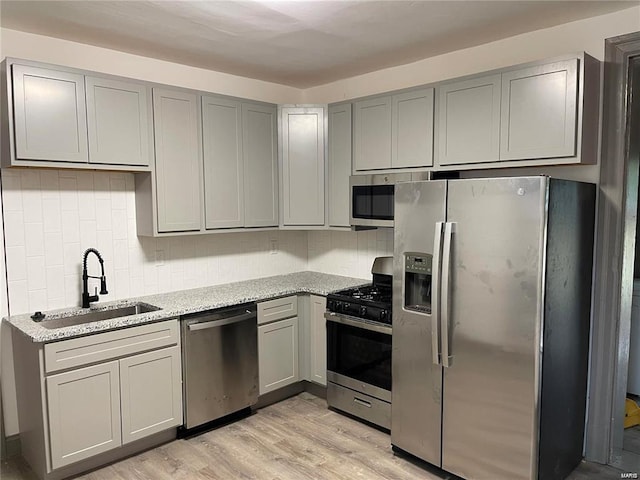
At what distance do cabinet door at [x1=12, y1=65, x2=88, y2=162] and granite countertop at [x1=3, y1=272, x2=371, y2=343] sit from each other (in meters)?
1.01

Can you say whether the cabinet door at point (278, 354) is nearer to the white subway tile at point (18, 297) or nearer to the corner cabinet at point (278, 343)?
the corner cabinet at point (278, 343)

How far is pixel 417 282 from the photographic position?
2.78 meters

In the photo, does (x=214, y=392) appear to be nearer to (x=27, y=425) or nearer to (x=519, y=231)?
(x=27, y=425)

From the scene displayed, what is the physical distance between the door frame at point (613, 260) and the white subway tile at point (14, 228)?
363 centimetres

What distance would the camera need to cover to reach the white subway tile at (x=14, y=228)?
286cm

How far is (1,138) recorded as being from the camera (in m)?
2.68

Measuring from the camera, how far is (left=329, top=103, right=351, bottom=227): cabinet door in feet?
12.3

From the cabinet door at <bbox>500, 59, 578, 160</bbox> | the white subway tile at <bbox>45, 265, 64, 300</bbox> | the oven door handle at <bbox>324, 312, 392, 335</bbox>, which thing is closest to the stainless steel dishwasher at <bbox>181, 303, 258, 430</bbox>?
the oven door handle at <bbox>324, 312, 392, 335</bbox>

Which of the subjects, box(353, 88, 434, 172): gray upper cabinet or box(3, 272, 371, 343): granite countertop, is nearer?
box(3, 272, 371, 343): granite countertop

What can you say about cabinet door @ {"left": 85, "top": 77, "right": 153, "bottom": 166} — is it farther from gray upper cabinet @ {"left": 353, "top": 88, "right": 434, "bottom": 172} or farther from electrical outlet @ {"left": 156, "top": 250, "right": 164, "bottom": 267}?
gray upper cabinet @ {"left": 353, "top": 88, "right": 434, "bottom": 172}

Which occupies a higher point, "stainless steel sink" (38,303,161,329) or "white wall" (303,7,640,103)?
"white wall" (303,7,640,103)

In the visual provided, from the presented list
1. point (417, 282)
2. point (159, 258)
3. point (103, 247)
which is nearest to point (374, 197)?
point (417, 282)

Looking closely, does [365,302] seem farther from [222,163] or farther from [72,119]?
[72,119]

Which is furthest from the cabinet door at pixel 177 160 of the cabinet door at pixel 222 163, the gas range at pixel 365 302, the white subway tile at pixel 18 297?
the gas range at pixel 365 302
